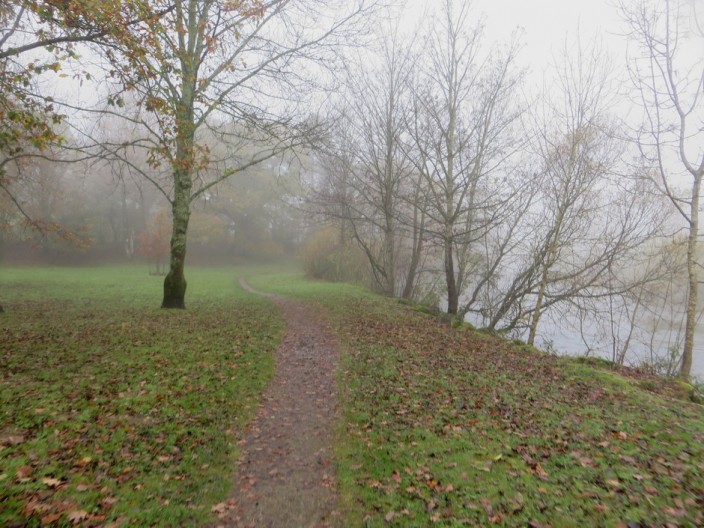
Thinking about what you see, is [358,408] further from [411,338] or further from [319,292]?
[319,292]

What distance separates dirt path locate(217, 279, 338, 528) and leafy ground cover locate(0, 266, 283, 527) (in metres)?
0.26

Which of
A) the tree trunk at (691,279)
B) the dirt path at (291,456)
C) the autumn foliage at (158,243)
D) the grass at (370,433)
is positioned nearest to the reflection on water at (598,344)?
the tree trunk at (691,279)

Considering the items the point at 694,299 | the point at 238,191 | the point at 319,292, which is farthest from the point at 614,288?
the point at 238,191

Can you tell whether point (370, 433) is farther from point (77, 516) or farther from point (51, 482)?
point (51, 482)

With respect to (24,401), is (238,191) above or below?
above

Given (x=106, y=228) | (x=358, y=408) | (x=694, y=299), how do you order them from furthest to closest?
(x=106, y=228)
(x=694, y=299)
(x=358, y=408)

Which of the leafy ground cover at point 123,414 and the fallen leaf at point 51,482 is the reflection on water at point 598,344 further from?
the fallen leaf at point 51,482

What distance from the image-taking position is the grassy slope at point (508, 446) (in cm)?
428

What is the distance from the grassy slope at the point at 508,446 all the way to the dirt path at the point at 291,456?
0.30 meters

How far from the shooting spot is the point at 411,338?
39.7 feet

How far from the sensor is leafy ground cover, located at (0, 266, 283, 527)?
409 centimetres

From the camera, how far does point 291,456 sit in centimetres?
553

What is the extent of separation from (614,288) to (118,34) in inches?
723

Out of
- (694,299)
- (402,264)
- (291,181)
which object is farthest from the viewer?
(291,181)
